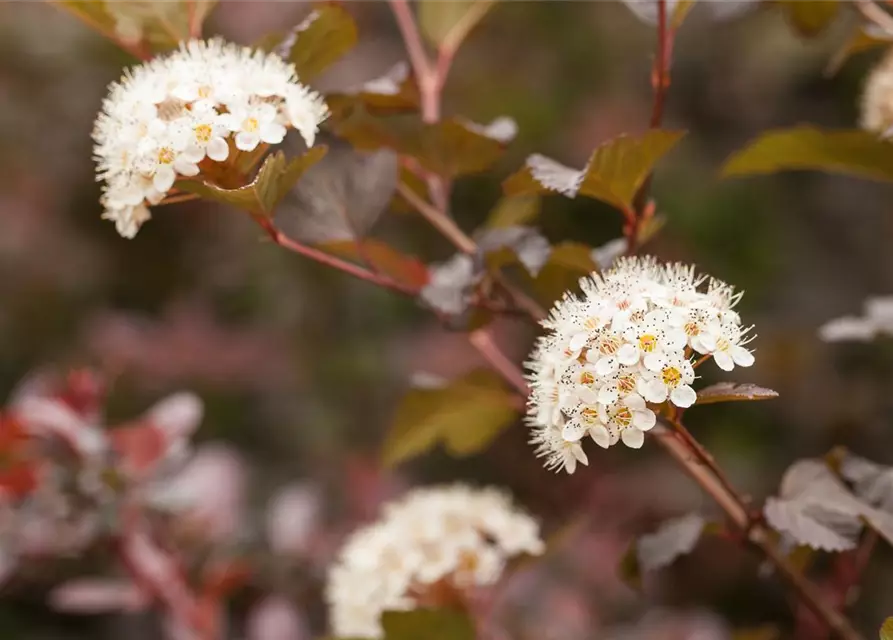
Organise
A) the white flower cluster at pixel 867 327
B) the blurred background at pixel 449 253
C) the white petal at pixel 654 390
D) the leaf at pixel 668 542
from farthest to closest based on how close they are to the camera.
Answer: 1. the blurred background at pixel 449 253
2. the white flower cluster at pixel 867 327
3. the leaf at pixel 668 542
4. the white petal at pixel 654 390

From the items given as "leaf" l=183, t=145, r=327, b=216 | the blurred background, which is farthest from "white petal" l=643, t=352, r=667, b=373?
the blurred background

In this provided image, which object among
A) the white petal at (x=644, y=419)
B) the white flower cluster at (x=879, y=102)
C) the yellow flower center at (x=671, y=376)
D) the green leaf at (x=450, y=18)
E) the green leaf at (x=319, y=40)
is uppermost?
the green leaf at (x=450, y=18)

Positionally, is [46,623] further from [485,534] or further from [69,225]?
[485,534]

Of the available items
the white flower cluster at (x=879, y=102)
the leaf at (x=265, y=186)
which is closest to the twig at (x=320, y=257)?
the leaf at (x=265, y=186)

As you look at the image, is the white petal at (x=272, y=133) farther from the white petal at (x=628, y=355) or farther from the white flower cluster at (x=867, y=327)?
the white flower cluster at (x=867, y=327)

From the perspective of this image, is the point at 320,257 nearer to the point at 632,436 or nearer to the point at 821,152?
the point at 632,436

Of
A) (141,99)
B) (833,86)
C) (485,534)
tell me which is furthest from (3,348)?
(833,86)
